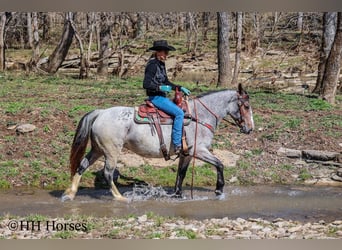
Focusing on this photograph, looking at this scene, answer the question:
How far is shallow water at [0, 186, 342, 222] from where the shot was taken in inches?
273

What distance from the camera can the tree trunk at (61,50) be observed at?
1589 cm

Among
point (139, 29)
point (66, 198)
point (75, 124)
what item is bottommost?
point (66, 198)

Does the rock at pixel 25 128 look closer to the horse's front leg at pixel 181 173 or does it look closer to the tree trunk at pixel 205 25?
the horse's front leg at pixel 181 173

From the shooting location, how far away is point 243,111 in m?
7.70

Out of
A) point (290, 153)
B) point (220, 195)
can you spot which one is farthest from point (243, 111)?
point (290, 153)

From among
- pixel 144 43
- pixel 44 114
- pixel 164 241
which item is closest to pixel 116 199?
pixel 164 241

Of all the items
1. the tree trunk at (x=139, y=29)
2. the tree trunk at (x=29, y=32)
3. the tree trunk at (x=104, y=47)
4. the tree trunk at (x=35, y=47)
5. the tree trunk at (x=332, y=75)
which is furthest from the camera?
the tree trunk at (x=29, y=32)

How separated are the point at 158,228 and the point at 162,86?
179 centimetres

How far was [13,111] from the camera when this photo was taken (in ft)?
32.3

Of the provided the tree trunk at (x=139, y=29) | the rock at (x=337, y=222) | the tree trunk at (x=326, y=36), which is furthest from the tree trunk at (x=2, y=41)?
the rock at (x=337, y=222)

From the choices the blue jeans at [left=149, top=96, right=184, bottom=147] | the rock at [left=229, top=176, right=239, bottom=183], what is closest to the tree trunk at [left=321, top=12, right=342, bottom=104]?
the rock at [left=229, top=176, right=239, bottom=183]

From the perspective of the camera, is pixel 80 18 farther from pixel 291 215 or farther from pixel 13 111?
pixel 291 215

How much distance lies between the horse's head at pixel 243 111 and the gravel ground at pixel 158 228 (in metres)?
1.51

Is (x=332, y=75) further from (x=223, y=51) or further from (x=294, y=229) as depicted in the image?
(x=294, y=229)
